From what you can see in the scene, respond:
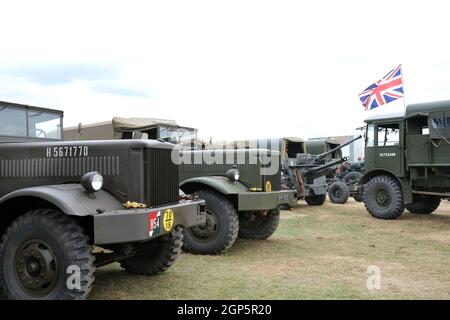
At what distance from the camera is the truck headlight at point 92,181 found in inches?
147

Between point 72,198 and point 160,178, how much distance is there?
0.88m

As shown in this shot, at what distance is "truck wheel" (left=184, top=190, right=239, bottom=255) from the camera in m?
6.23

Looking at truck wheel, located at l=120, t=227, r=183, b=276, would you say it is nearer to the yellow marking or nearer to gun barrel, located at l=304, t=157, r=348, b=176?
the yellow marking

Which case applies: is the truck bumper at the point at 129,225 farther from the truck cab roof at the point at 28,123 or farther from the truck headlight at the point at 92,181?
the truck cab roof at the point at 28,123

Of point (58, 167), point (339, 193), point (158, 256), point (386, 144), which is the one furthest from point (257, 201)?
point (339, 193)

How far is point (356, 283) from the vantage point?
4773mm

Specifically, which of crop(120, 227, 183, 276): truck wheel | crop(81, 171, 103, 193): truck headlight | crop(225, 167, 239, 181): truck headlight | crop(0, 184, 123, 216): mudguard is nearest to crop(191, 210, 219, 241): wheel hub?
crop(225, 167, 239, 181): truck headlight

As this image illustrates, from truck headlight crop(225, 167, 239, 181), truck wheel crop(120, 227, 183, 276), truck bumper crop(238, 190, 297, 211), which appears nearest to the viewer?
truck wheel crop(120, 227, 183, 276)

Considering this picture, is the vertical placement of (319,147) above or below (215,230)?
above

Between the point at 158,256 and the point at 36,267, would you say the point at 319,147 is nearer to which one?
the point at 158,256

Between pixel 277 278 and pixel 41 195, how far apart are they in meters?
2.63

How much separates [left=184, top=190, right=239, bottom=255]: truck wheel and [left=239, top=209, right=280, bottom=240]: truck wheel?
105 cm

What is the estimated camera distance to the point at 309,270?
212 inches
